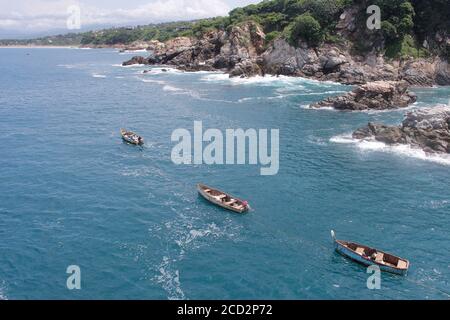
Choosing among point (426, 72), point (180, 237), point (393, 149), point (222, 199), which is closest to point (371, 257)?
point (180, 237)

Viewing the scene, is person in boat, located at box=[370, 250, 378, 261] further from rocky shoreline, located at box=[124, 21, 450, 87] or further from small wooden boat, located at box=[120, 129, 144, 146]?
rocky shoreline, located at box=[124, 21, 450, 87]

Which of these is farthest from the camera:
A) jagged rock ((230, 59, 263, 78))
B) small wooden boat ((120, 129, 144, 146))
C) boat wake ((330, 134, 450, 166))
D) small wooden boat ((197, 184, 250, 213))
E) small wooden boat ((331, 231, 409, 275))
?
jagged rock ((230, 59, 263, 78))

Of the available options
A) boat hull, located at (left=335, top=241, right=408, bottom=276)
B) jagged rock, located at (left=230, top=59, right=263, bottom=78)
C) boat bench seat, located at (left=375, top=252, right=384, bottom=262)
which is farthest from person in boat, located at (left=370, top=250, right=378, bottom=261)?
jagged rock, located at (left=230, top=59, right=263, bottom=78)

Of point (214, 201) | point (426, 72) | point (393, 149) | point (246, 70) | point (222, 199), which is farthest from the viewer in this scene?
point (246, 70)

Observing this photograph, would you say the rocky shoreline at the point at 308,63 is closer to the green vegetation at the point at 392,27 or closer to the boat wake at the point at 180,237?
the green vegetation at the point at 392,27

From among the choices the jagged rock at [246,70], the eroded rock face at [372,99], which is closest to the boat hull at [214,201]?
the eroded rock face at [372,99]

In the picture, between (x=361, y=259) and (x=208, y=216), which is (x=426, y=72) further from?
(x=361, y=259)

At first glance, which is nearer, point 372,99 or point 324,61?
point 372,99
